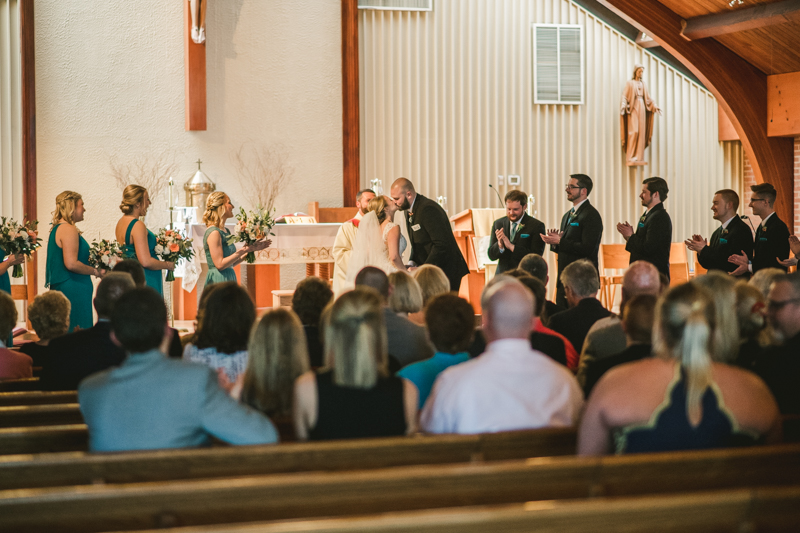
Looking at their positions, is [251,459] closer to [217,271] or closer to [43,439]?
[43,439]

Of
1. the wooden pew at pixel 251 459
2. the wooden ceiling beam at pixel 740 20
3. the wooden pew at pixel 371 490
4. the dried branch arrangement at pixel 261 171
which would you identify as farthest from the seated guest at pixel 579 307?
the dried branch arrangement at pixel 261 171

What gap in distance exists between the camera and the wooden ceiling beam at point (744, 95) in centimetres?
896

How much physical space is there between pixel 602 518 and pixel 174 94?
10.1 meters

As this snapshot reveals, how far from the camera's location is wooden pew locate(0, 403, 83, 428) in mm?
2746

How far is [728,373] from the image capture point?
221 cm

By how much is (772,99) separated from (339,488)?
29.1 ft

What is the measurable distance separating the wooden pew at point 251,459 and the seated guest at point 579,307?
2.00 metres

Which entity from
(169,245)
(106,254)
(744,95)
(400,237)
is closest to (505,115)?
(744,95)

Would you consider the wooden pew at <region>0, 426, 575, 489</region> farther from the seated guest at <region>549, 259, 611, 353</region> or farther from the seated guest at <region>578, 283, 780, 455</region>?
the seated guest at <region>549, 259, 611, 353</region>

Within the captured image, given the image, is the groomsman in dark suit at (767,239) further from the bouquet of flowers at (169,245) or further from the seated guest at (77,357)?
the seated guest at (77,357)

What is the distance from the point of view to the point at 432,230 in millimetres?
6836

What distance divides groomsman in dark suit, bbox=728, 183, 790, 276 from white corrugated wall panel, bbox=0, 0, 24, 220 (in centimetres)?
793

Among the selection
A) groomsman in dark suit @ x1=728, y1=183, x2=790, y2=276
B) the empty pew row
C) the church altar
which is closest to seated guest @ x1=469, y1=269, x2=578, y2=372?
the empty pew row

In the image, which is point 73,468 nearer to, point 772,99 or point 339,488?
point 339,488
